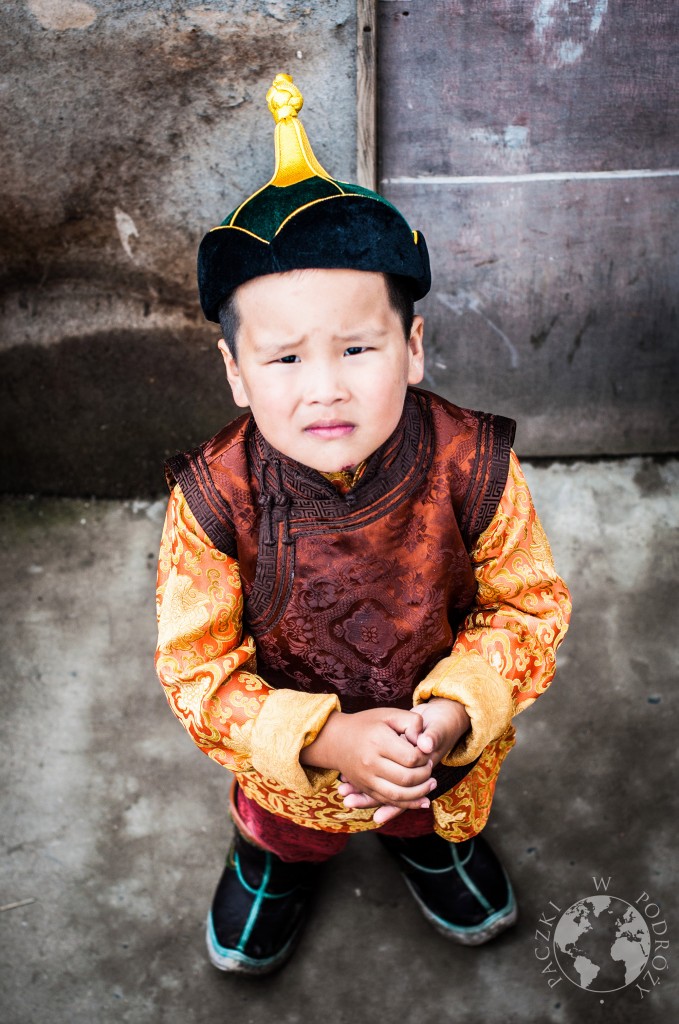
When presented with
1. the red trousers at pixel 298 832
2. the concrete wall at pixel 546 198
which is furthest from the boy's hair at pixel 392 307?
the concrete wall at pixel 546 198

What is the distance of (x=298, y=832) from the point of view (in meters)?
1.74

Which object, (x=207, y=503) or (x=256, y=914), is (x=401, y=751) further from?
(x=256, y=914)

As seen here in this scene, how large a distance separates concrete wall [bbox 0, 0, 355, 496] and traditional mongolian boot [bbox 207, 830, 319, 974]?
1336 mm

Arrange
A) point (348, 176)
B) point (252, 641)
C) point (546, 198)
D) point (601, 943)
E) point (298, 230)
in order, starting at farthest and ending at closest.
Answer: point (546, 198) < point (348, 176) < point (601, 943) < point (252, 641) < point (298, 230)

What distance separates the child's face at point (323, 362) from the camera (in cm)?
118

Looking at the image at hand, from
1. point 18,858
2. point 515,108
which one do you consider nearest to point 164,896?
point 18,858

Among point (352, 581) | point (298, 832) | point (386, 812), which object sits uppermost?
point (352, 581)

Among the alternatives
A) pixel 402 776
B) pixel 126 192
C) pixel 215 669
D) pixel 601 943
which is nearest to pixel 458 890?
pixel 601 943

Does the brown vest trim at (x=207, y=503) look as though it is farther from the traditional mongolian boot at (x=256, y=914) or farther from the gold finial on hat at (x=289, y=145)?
A: the traditional mongolian boot at (x=256, y=914)

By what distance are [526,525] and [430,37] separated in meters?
1.36

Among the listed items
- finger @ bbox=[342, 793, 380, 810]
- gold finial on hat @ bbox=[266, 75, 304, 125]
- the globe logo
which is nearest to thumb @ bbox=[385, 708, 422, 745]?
finger @ bbox=[342, 793, 380, 810]

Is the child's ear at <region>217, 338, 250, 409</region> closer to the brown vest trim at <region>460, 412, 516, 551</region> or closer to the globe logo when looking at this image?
the brown vest trim at <region>460, 412, 516, 551</region>

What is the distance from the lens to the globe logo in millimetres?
1890

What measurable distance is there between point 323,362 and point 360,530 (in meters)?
0.30
